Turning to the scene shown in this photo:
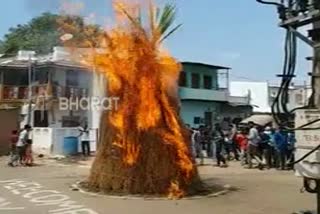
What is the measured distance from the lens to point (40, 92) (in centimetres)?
3198

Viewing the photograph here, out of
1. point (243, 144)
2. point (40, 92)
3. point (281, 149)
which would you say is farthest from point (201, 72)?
point (281, 149)

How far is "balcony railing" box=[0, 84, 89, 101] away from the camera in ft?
105

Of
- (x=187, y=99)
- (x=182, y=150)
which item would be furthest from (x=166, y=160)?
(x=187, y=99)

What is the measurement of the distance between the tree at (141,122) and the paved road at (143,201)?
898 millimetres

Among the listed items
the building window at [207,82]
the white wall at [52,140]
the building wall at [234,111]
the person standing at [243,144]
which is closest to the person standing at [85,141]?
the white wall at [52,140]

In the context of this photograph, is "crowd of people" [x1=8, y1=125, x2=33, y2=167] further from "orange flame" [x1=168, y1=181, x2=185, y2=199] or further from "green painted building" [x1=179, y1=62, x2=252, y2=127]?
"green painted building" [x1=179, y1=62, x2=252, y2=127]

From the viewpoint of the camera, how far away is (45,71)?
3306cm

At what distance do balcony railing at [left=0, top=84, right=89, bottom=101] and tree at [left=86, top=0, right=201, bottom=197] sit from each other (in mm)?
17197

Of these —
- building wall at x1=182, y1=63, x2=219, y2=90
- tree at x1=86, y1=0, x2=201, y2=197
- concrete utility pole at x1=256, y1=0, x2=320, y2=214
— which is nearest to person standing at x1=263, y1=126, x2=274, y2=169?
tree at x1=86, y1=0, x2=201, y2=197

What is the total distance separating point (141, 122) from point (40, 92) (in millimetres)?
18592

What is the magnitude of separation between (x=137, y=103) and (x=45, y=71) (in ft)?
63.7

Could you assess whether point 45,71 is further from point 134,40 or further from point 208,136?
point 134,40

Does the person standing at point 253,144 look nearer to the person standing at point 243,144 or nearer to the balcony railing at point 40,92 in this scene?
the person standing at point 243,144

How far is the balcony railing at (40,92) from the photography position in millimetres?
32031
